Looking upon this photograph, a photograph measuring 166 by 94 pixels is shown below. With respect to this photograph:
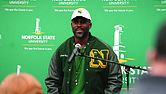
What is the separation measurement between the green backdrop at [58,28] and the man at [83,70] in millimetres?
966

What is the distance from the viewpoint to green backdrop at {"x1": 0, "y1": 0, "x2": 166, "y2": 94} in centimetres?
452

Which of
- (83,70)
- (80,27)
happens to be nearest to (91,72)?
(83,70)

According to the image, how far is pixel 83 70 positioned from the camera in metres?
3.44

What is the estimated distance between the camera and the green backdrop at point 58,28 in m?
4.52

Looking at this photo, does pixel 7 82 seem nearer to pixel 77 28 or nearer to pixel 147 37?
pixel 77 28

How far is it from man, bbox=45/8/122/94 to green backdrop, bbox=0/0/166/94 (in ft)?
3.17

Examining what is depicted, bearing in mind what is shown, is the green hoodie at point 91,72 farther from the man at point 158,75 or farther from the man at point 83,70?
the man at point 158,75

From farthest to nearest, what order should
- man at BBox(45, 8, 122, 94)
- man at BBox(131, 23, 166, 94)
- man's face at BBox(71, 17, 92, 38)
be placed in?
man's face at BBox(71, 17, 92, 38)
man at BBox(45, 8, 122, 94)
man at BBox(131, 23, 166, 94)

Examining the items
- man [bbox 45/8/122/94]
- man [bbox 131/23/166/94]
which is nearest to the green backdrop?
man [bbox 45/8/122/94]

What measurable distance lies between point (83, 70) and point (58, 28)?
1.45 m

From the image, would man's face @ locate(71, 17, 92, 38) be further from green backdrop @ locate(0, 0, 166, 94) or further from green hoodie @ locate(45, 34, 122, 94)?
green backdrop @ locate(0, 0, 166, 94)

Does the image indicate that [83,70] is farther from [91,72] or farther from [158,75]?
[158,75]

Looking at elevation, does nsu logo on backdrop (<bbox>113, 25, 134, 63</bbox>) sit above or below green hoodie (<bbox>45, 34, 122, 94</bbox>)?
above

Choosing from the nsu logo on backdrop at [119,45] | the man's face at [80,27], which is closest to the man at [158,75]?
the man's face at [80,27]
